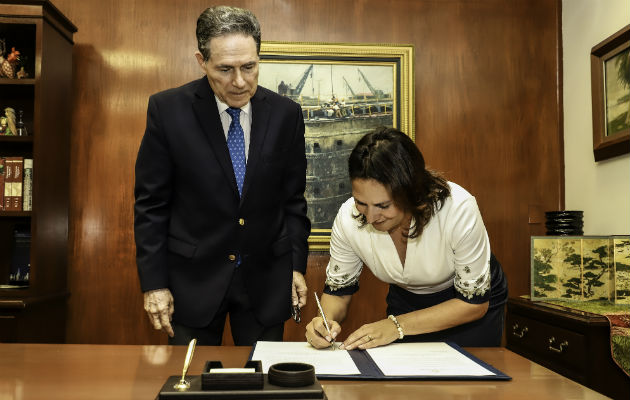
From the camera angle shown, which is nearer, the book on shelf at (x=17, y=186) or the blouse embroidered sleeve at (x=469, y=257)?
the blouse embroidered sleeve at (x=469, y=257)

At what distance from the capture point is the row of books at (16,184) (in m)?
2.96

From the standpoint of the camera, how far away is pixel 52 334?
10.0ft

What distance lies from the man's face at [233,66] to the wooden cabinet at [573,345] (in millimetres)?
1698

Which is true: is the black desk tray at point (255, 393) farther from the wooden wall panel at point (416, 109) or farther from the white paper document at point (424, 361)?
the wooden wall panel at point (416, 109)

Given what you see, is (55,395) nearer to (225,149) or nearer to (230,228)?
(230,228)

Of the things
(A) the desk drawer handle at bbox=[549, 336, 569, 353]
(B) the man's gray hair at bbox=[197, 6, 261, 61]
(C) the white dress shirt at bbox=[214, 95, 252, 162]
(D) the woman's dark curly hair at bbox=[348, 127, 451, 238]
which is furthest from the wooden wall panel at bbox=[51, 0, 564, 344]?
(D) the woman's dark curly hair at bbox=[348, 127, 451, 238]

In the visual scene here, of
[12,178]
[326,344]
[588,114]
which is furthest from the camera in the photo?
[588,114]

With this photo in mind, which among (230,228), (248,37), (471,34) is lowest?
(230,228)

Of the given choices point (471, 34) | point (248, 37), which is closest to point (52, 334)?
point (248, 37)

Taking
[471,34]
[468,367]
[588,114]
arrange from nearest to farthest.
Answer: [468,367]
[588,114]
[471,34]

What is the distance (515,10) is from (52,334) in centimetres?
327

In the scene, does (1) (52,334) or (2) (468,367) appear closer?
(2) (468,367)

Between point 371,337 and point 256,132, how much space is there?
32.4 inches

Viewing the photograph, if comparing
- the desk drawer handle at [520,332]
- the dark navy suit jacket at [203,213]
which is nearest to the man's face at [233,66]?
the dark navy suit jacket at [203,213]
